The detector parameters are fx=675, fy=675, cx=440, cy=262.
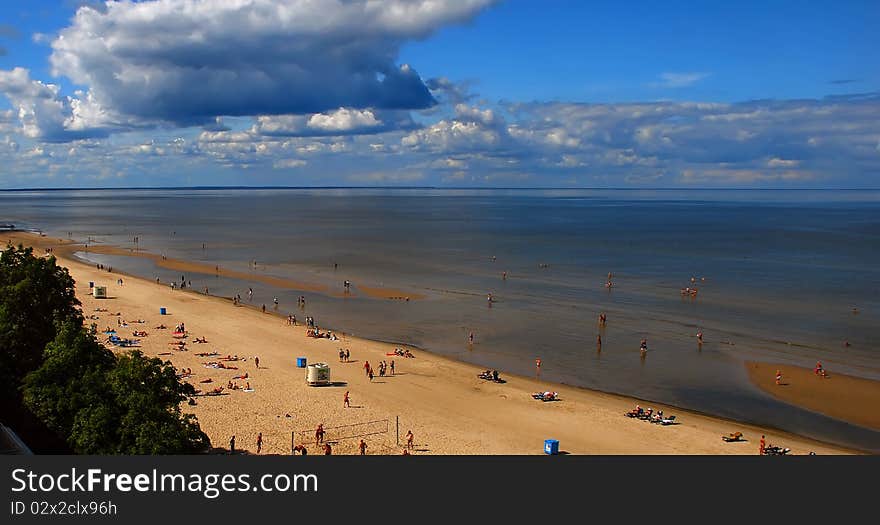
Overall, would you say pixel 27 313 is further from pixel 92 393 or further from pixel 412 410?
pixel 412 410

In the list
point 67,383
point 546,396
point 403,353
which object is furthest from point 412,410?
point 67,383

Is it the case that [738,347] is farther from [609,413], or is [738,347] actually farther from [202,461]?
[202,461]

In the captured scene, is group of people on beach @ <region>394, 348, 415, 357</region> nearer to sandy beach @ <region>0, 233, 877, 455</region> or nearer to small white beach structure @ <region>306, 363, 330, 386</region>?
sandy beach @ <region>0, 233, 877, 455</region>

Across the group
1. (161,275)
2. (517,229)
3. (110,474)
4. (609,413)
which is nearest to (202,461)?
(110,474)

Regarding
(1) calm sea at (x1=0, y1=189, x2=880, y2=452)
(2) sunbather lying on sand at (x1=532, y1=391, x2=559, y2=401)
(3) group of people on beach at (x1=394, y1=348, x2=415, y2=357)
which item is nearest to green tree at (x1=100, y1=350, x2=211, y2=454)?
(2) sunbather lying on sand at (x1=532, y1=391, x2=559, y2=401)

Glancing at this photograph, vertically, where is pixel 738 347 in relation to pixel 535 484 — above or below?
below

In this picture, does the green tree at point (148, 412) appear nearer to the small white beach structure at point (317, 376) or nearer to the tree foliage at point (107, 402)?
the tree foliage at point (107, 402)
